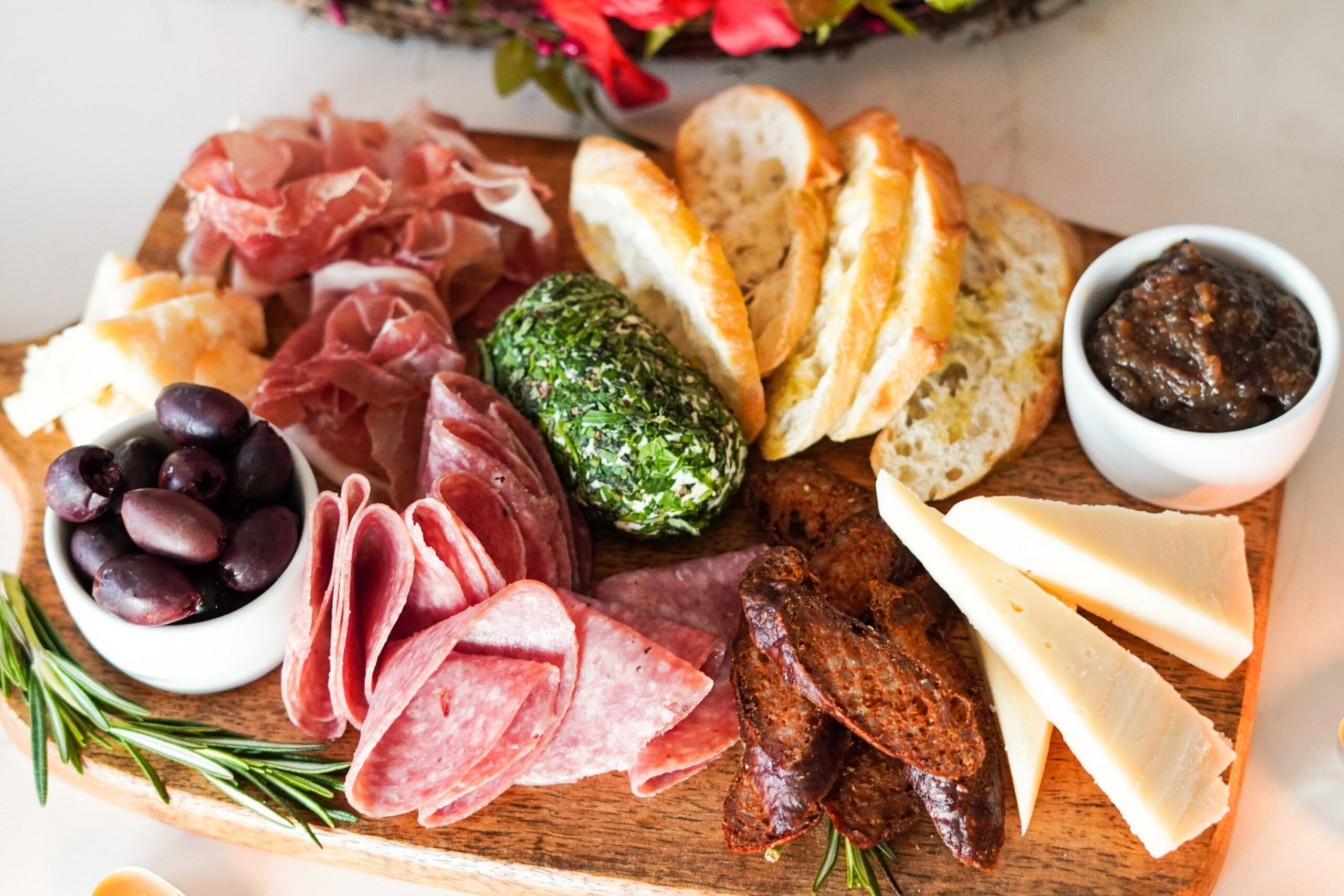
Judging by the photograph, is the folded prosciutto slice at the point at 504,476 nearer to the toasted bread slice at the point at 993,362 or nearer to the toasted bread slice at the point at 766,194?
the toasted bread slice at the point at 766,194

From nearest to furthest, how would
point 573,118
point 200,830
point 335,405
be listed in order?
1. point 200,830
2. point 335,405
3. point 573,118

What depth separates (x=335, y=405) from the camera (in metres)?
1.99

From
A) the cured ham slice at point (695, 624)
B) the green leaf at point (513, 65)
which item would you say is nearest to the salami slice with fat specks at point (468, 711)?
the cured ham slice at point (695, 624)

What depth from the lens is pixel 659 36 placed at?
239 centimetres

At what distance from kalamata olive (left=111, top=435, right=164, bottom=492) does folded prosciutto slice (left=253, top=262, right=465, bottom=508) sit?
270mm

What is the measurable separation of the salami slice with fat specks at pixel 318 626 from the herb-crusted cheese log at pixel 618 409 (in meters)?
0.34

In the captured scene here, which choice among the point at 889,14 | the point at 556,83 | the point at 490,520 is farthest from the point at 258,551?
the point at 889,14

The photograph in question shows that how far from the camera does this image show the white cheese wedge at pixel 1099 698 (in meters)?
1.49

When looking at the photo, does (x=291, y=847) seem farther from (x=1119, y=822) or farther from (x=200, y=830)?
(x=1119, y=822)

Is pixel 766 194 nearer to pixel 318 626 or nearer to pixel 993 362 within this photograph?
pixel 993 362

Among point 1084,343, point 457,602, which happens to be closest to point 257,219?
point 457,602

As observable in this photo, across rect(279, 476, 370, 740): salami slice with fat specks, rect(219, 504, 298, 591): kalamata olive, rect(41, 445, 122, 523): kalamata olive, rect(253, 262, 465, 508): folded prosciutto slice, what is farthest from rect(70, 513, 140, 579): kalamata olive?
rect(253, 262, 465, 508): folded prosciutto slice

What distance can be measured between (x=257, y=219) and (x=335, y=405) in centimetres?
41

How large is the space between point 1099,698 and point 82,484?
1.47m
